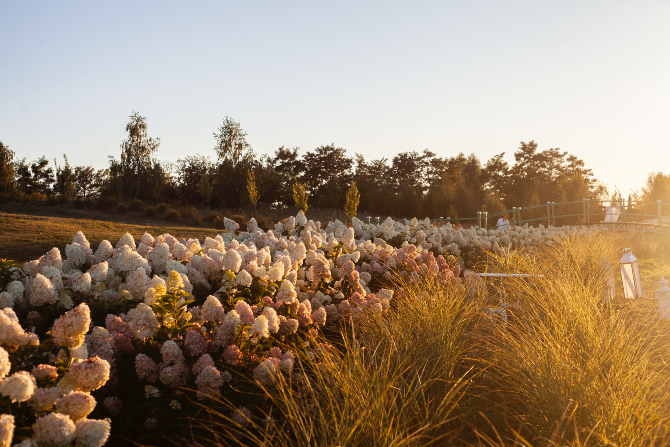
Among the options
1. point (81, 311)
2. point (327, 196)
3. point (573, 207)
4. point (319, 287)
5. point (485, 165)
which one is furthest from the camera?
point (485, 165)

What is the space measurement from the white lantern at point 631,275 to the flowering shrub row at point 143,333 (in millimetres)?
2659

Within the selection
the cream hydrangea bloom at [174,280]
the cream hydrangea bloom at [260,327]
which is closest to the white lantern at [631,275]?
the cream hydrangea bloom at [260,327]

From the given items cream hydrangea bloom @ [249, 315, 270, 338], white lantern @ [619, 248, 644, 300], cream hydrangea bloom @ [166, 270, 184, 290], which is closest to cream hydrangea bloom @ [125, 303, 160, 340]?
cream hydrangea bloom @ [166, 270, 184, 290]

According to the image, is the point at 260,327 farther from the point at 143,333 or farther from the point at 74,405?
the point at 74,405

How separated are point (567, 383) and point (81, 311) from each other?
214cm

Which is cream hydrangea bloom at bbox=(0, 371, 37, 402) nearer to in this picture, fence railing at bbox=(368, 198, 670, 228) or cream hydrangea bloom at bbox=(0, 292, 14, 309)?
cream hydrangea bloom at bbox=(0, 292, 14, 309)

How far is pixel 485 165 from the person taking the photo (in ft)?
135

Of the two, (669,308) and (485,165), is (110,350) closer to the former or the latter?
(669,308)

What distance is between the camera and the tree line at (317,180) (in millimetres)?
24438

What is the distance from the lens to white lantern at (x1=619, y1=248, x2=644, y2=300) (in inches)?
174

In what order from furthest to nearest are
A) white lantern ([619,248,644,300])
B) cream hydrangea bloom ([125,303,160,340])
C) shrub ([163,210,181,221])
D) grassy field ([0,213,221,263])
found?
1. shrub ([163,210,181,221])
2. grassy field ([0,213,221,263])
3. white lantern ([619,248,644,300])
4. cream hydrangea bloom ([125,303,160,340])

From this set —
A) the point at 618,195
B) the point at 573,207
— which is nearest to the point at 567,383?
the point at 618,195

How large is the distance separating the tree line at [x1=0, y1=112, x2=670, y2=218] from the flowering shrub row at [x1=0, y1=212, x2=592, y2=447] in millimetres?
15869

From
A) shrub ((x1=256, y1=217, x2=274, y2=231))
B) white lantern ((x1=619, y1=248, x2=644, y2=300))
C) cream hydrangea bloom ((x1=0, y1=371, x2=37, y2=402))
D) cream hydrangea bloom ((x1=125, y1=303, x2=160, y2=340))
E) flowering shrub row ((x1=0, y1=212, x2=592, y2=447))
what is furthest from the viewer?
shrub ((x1=256, y1=217, x2=274, y2=231))
